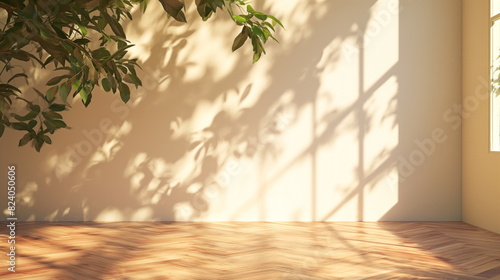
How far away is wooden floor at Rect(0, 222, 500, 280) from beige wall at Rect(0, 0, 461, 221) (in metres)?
0.22

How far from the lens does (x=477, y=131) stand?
13.7 ft

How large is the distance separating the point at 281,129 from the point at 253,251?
1455 millimetres

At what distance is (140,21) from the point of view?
177 inches

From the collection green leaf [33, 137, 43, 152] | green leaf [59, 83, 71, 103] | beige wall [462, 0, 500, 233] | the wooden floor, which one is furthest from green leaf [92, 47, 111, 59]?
beige wall [462, 0, 500, 233]

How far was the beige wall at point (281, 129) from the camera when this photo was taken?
14.6 feet

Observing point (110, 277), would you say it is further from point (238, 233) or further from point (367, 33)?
point (367, 33)

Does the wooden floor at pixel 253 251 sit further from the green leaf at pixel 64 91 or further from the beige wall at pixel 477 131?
the green leaf at pixel 64 91

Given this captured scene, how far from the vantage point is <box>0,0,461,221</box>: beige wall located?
4.46 m

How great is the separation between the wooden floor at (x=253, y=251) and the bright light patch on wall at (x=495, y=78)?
2.15 ft

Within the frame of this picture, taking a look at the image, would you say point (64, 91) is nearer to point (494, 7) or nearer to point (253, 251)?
point (253, 251)

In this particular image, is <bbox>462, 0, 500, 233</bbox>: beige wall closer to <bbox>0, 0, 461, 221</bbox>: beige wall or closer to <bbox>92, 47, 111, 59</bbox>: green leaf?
<bbox>0, 0, 461, 221</bbox>: beige wall

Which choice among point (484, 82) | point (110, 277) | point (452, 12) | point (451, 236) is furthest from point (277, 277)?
point (452, 12)

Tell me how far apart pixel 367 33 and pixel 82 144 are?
2311mm

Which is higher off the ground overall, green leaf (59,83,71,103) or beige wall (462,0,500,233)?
beige wall (462,0,500,233)
